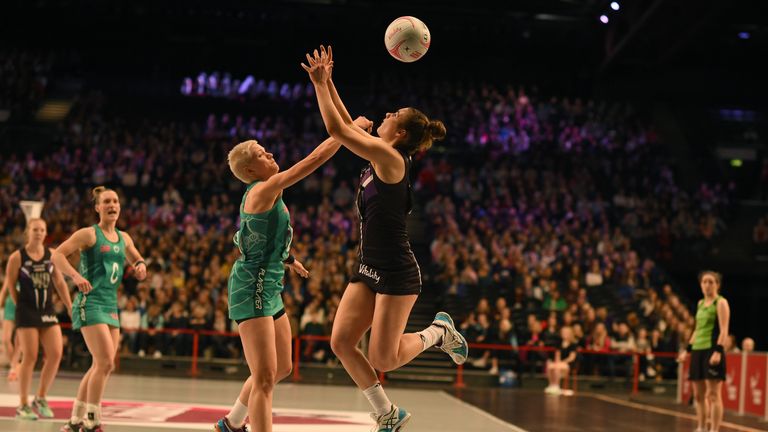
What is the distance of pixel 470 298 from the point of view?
2095cm

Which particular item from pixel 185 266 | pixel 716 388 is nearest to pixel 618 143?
pixel 185 266

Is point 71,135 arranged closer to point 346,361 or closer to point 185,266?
point 185,266

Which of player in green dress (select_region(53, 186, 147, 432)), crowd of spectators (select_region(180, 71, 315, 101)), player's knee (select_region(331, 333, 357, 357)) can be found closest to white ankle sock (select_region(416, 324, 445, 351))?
player's knee (select_region(331, 333, 357, 357))

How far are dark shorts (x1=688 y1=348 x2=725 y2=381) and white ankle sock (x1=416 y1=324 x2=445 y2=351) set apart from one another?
5.59 m

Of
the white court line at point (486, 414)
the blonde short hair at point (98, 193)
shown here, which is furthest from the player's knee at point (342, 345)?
the white court line at point (486, 414)

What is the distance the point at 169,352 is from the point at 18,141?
35.6 ft

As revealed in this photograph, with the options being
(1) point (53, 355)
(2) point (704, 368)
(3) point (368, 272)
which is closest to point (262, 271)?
(3) point (368, 272)

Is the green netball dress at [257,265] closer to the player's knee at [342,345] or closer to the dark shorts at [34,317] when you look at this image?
the player's knee at [342,345]

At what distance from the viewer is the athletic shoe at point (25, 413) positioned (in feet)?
30.6

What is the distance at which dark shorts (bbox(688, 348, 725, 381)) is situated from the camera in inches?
452

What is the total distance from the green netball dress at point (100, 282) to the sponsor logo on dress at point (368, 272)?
2.47 m

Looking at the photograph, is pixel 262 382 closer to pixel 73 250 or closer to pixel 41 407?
pixel 73 250

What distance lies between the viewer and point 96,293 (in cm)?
786

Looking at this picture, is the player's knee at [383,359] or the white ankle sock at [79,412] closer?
the player's knee at [383,359]
